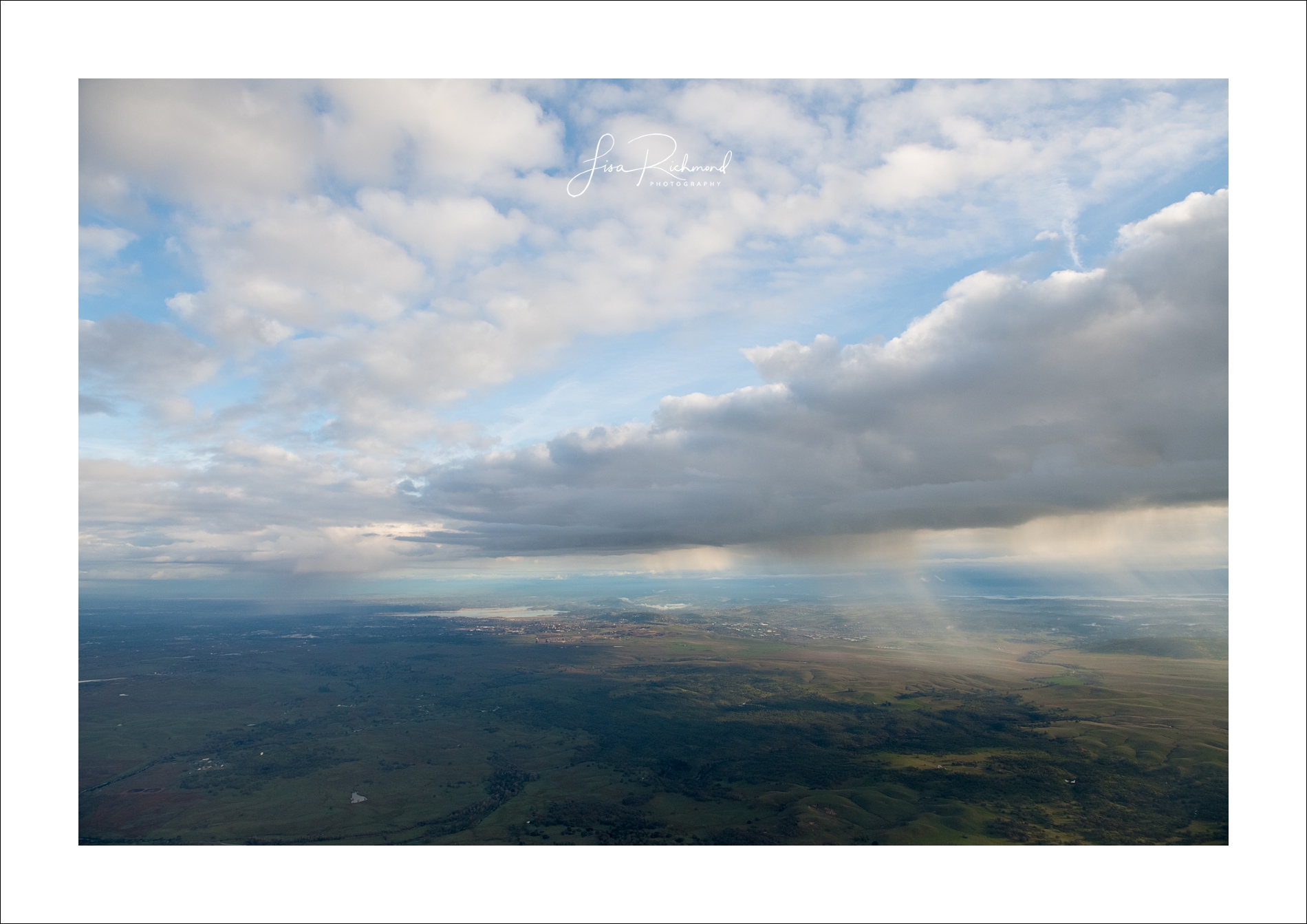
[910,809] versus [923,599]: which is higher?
[910,809]

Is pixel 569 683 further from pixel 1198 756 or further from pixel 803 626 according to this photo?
pixel 1198 756

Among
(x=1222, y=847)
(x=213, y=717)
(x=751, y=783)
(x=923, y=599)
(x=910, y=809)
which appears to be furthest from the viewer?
(x=923, y=599)

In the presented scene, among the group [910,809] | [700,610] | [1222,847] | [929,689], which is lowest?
[700,610]

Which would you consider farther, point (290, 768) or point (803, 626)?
point (803, 626)

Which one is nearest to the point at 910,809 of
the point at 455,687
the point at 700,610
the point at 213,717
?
the point at 455,687

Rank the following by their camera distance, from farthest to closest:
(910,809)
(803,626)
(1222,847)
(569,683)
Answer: (803,626) → (569,683) → (910,809) → (1222,847)

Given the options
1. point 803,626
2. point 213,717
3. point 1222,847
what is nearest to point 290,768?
point 213,717
